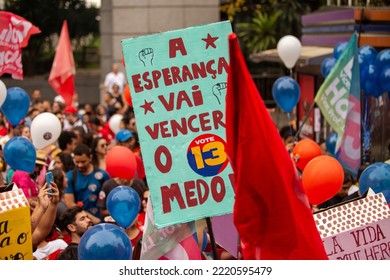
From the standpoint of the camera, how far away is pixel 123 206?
6.05m

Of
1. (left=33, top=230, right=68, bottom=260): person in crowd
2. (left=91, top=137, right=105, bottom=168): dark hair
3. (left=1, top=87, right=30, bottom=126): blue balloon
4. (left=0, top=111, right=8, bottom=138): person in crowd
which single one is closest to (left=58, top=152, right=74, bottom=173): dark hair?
(left=91, top=137, right=105, bottom=168): dark hair

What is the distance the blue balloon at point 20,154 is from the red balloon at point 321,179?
9.57 feet

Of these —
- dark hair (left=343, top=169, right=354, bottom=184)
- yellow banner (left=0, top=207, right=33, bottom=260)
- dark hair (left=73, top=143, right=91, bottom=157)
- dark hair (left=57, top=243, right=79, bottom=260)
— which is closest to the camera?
yellow banner (left=0, top=207, right=33, bottom=260)

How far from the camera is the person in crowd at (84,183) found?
8.71 metres

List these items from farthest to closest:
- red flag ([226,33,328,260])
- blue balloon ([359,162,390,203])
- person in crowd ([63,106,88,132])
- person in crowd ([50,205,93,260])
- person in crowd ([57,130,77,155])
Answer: person in crowd ([63,106,88,132]) → person in crowd ([57,130,77,155]) → person in crowd ([50,205,93,260]) → blue balloon ([359,162,390,203]) → red flag ([226,33,328,260])

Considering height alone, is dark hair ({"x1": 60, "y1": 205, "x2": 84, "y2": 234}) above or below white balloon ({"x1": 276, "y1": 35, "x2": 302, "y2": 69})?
below

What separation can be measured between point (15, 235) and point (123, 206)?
4.15 ft

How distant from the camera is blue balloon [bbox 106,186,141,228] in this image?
605 centimetres

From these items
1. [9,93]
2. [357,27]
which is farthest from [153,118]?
[357,27]

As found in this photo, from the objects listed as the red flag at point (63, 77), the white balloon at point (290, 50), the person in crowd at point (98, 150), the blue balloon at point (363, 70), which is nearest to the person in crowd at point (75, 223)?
the person in crowd at point (98, 150)

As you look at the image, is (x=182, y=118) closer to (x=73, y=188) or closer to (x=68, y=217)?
(x=68, y=217)

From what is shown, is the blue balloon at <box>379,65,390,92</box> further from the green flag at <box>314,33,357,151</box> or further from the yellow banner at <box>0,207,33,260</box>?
the yellow banner at <box>0,207,33,260</box>

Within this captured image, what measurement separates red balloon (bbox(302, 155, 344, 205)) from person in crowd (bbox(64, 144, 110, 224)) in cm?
303
